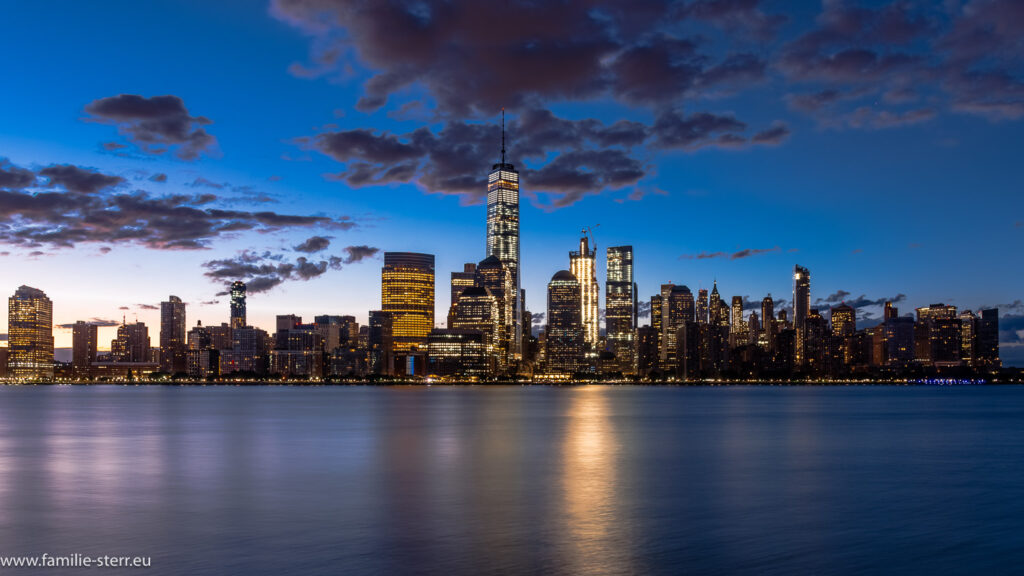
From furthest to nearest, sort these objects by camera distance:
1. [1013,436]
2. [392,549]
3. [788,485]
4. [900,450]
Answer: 1. [1013,436]
2. [900,450]
3. [788,485]
4. [392,549]

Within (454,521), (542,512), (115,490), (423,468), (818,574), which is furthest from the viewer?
(423,468)

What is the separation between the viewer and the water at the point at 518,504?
93.4 ft

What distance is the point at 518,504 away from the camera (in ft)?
130

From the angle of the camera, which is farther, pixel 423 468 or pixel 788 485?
pixel 423 468

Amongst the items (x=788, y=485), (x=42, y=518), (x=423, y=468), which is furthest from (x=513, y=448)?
(x=42, y=518)

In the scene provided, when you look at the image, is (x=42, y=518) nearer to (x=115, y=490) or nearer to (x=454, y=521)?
(x=115, y=490)

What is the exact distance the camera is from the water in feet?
93.4

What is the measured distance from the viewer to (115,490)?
43.5 m

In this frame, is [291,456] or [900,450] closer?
[291,456]

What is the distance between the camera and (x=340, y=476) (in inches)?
1972

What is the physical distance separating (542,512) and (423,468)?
19.2 m

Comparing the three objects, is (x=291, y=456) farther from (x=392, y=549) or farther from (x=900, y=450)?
(x=900, y=450)

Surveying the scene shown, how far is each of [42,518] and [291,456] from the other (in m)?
27.4

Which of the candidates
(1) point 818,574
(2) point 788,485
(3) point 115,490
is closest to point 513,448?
(2) point 788,485
